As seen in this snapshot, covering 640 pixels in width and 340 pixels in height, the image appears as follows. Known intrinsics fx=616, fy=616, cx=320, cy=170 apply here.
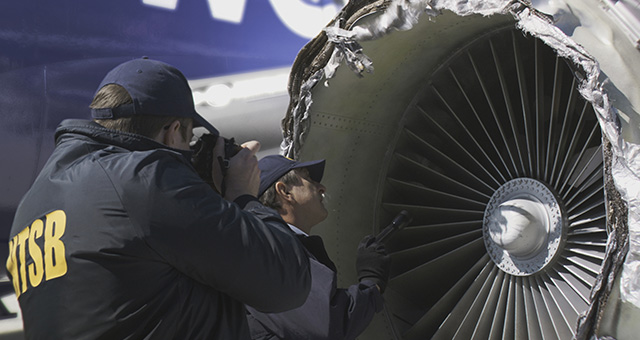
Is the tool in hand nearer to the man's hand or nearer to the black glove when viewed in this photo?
the black glove

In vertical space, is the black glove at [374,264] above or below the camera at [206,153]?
below

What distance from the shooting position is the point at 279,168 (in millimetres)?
2418

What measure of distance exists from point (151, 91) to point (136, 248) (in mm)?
385

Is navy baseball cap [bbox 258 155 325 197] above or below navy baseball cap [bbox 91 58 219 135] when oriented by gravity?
below

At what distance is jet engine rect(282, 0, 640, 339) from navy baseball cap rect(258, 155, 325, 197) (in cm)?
9

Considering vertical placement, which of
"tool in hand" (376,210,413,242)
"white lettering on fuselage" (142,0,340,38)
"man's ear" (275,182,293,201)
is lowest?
"tool in hand" (376,210,413,242)

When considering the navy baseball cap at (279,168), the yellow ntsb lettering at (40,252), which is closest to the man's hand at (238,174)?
the yellow ntsb lettering at (40,252)

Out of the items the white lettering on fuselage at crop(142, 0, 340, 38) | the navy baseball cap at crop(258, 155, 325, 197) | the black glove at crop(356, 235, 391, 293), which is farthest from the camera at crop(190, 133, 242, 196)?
the white lettering on fuselage at crop(142, 0, 340, 38)

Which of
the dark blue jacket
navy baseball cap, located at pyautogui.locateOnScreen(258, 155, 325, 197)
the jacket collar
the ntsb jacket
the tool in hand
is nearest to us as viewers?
the ntsb jacket

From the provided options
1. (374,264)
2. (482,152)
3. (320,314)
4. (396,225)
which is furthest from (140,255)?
(482,152)

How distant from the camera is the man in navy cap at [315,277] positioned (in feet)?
6.62

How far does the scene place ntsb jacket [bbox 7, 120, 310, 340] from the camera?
1.25 metres

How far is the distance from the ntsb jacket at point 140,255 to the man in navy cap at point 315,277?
26.3 inches

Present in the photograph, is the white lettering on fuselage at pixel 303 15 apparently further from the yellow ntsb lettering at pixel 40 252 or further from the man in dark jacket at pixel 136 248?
the yellow ntsb lettering at pixel 40 252
